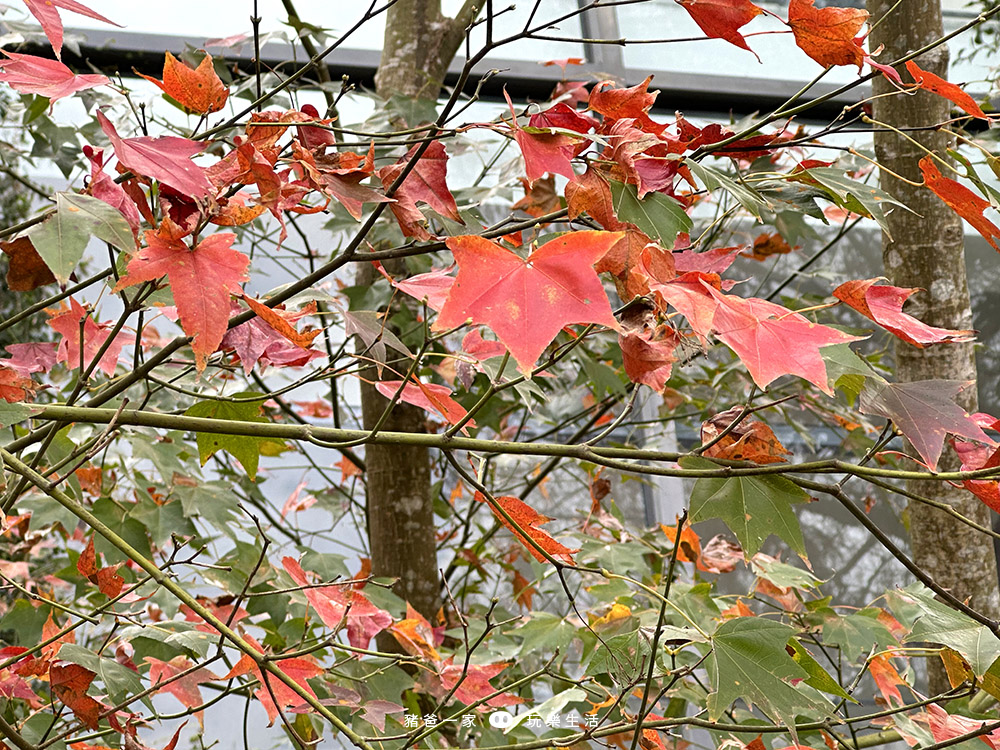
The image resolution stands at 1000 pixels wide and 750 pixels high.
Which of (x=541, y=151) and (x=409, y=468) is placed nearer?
(x=541, y=151)

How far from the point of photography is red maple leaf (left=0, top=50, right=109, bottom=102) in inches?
17.3

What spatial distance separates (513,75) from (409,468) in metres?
1.25

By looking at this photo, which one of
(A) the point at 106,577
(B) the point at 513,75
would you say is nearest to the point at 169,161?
(A) the point at 106,577

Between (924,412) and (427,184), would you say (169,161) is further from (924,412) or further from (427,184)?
(924,412)

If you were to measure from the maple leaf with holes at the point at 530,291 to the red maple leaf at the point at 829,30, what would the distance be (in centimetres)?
22

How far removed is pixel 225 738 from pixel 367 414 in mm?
1127

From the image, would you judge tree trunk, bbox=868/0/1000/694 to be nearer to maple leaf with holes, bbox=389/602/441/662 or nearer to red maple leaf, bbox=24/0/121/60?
maple leaf with holes, bbox=389/602/441/662

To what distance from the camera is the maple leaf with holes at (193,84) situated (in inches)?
20.4

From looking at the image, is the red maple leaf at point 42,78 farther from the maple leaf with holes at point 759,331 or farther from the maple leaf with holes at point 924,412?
the maple leaf with holes at point 924,412

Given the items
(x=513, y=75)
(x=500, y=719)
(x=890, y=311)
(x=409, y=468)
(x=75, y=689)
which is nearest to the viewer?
(x=890, y=311)

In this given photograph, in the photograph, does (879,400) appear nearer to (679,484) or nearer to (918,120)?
(918,120)

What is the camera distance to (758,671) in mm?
545

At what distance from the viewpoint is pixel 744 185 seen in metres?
0.53

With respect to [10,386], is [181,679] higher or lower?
lower
